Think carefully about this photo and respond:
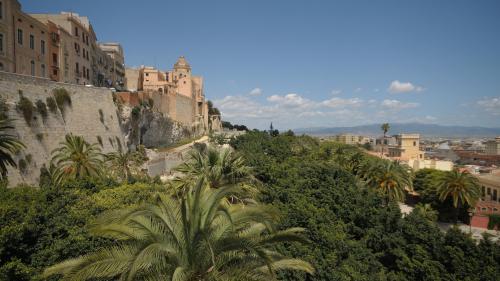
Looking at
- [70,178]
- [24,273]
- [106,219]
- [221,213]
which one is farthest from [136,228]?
[70,178]

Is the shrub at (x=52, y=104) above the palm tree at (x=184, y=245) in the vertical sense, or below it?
above

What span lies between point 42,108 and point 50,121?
108 centimetres

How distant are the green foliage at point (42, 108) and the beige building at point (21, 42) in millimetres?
5148

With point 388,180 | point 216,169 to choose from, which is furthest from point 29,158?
point 388,180

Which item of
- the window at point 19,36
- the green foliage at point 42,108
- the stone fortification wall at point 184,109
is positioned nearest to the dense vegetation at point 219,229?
the green foliage at point 42,108

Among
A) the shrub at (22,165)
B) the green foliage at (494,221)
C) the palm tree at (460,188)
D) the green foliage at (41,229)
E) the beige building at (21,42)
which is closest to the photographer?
the green foliage at (41,229)

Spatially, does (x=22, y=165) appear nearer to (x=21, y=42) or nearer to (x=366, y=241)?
(x=21, y=42)

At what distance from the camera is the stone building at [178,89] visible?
4950cm

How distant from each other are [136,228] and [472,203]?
1315 inches

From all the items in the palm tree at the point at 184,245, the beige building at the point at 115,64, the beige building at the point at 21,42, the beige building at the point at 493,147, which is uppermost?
the beige building at the point at 115,64

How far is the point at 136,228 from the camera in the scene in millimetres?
5461

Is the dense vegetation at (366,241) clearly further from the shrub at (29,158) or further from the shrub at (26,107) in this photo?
the shrub at (26,107)

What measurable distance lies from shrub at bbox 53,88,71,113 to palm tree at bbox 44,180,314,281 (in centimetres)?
1999

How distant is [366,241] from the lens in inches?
654
